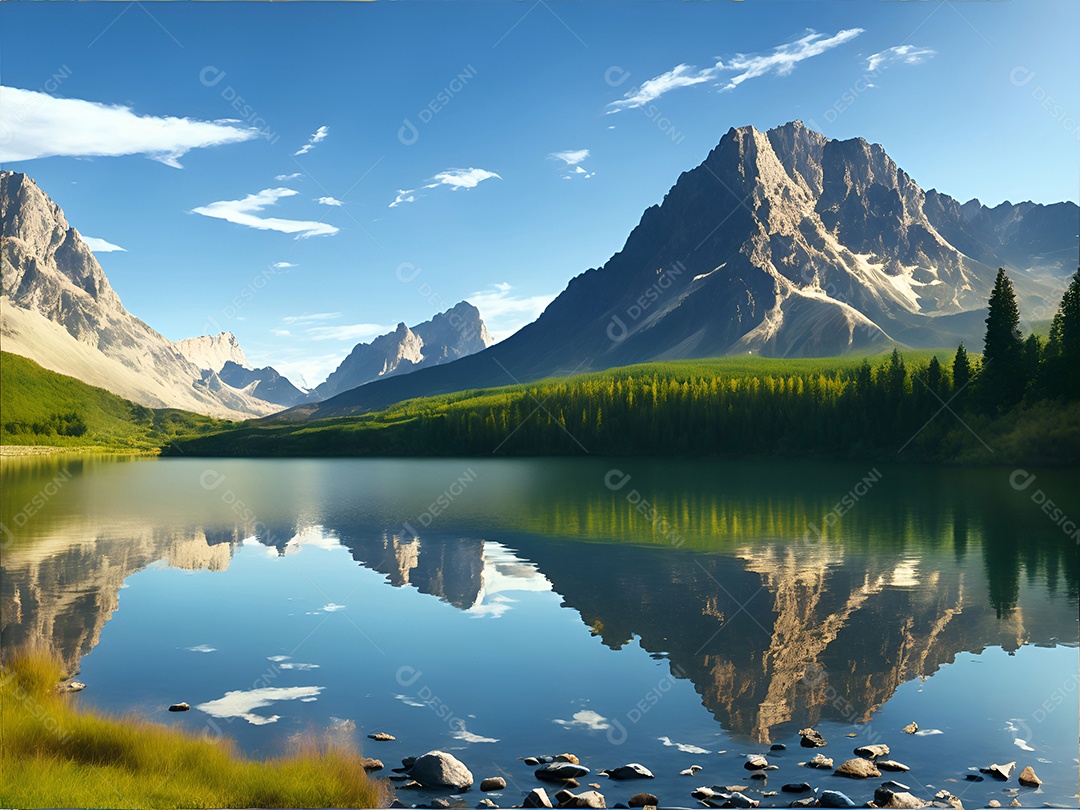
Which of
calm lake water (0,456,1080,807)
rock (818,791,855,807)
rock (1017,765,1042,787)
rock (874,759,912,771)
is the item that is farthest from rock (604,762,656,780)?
rock (1017,765,1042,787)

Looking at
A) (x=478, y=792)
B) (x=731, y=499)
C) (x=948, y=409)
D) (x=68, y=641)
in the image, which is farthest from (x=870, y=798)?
(x=948, y=409)

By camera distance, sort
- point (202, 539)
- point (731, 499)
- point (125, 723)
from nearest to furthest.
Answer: point (125, 723) → point (202, 539) → point (731, 499)

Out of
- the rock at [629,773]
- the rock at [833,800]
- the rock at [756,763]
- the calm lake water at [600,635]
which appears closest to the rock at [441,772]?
the calm lake water at [600,635]

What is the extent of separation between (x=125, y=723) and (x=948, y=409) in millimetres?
156792

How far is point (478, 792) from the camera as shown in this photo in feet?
54.7

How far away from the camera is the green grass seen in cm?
1364

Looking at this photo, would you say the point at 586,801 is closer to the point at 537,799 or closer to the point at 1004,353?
the point at 537,799

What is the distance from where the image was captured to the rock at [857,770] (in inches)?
679

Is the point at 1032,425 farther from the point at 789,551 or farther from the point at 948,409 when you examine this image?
the point at 789,551

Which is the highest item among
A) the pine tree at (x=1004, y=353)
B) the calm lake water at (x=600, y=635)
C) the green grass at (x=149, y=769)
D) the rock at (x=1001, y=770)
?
the pine tree at (x=1004, y=353)

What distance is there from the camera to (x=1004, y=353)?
130m

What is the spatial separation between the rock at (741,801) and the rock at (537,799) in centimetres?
382

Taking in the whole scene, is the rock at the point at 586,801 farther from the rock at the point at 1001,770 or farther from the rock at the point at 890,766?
the rock at the point at 1001,770

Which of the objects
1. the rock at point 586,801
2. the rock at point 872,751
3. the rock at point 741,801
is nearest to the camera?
the rock at point 586,801
